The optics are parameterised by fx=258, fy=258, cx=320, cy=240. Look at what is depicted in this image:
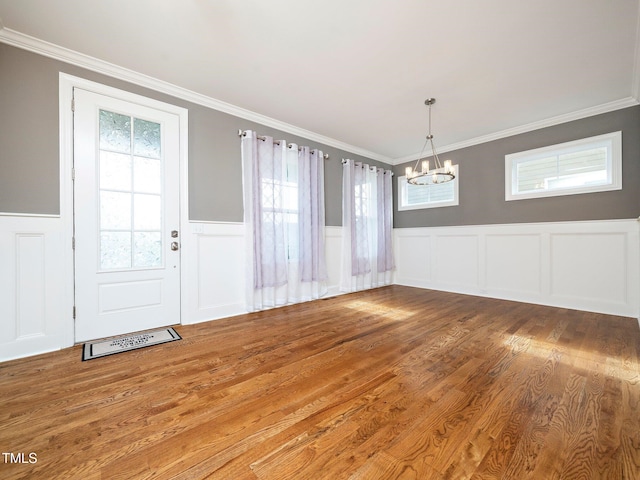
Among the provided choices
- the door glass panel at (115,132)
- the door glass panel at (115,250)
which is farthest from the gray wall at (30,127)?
the door glass panel at (115,250)

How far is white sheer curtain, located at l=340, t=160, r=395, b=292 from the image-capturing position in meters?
4.64

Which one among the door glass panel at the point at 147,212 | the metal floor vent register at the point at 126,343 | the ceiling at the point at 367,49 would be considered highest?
the ceiling at the point at 367,49

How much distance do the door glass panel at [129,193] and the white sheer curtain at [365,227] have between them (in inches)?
113

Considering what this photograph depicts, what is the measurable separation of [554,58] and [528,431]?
314 cm

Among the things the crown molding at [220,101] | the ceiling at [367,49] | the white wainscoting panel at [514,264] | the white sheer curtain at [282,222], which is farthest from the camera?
the white wainscoting panel at [514,264]

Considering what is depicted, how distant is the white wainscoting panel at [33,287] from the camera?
2090 mm

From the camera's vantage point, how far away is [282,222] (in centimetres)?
370

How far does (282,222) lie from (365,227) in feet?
6.17

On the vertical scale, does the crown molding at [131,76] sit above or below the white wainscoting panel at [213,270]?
above

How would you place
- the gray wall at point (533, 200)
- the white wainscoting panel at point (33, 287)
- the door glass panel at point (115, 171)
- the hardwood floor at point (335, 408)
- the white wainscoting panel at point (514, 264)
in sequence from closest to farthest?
the hardwood floor at point (335, 408) < the white wainscoting panel at point (33, 287) < the door glass panel at point (115, 171) < the gray wall at point (533, 200) < the white wainscoting panel at point (514, 264)

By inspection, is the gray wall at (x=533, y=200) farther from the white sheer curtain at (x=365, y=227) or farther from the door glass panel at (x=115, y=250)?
the door glass panel at (x=115, y=250)

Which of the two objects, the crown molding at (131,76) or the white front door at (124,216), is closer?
the crown molding at (131,76)

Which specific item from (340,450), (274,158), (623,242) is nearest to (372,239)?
(274,158)

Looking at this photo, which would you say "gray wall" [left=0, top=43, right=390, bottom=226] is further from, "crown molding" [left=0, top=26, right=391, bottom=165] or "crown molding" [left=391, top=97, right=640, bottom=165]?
"crown molding" [left=391, top=97, right=640, bottom=165]
